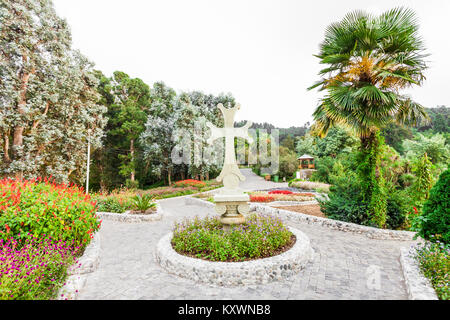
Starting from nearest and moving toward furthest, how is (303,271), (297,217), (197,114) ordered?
(303,271), (297,217), (197,114)

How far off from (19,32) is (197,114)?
1343cm

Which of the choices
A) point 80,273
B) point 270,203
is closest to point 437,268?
point 80,273

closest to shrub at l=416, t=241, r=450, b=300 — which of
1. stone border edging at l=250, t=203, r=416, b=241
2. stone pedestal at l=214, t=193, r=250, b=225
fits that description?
stone border edging at l=250, t=203, r=416, b=241

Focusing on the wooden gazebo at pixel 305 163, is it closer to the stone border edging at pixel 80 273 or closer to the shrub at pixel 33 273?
the stone border edging at pixel 80 273

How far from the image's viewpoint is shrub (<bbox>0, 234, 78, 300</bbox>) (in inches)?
103

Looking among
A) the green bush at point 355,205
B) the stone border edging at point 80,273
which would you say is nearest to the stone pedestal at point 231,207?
the stone border edging at point 80,273

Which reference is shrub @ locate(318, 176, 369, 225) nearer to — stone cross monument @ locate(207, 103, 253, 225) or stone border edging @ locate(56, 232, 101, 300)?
stone cross monument @ locate(207, 103, 253, 225)

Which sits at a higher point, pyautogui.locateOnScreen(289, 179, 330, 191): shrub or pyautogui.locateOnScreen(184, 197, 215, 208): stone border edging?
pyautogui.locateOnScreen(289, 179, 330, 191): shrub

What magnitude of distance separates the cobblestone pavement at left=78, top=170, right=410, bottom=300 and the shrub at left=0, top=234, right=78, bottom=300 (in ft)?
1.55

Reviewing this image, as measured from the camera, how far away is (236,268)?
11.7 ft
